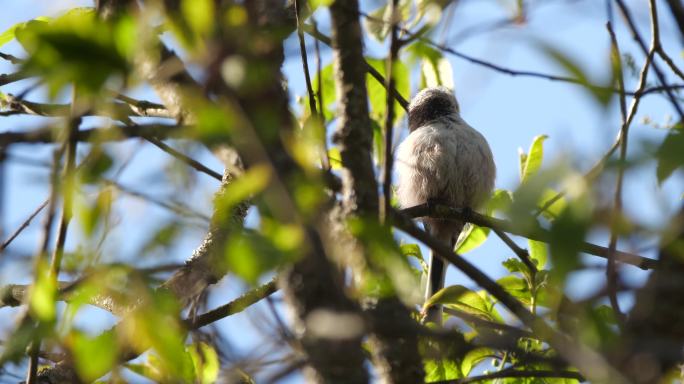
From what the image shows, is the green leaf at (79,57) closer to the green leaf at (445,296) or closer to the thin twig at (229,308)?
the green leaf at (445,296)

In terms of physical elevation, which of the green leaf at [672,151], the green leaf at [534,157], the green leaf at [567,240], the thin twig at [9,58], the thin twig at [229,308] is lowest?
the green leaf at [567,240]

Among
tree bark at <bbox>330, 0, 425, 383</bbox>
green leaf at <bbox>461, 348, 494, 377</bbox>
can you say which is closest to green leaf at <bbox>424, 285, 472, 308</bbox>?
green leaf at <bbox>461, 348, 494, 377</bbox>

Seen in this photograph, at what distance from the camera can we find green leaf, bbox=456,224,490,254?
3811 mm

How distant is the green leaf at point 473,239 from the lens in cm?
381

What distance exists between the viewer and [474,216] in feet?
12.1

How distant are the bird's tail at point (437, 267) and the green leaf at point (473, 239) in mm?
235

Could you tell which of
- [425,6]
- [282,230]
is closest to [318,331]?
[282,230]

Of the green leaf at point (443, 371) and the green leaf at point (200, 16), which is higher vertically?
the green leaf at point (200, 16)

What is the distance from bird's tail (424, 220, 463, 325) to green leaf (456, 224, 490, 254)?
0.23 m

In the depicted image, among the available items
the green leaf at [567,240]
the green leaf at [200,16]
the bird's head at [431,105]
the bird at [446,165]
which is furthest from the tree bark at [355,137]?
the bird's head at [431,105]

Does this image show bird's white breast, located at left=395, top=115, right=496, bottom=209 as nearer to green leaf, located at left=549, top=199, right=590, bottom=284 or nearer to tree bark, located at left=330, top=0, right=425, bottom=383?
tree bark, located at left=330, top=0, right=425, bottom=383

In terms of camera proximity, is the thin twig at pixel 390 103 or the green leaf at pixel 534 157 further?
the green leaf at pixel 534 157

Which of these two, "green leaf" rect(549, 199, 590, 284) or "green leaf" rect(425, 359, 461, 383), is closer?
"green leaf" rect(549, 199, 590, 284)

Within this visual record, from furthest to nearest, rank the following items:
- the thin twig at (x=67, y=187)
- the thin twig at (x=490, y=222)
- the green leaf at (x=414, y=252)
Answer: the green leaf at (x=414, y=252)
the thin twig at (x=490, y=222)
the thin twig at (x=67, y=187)
